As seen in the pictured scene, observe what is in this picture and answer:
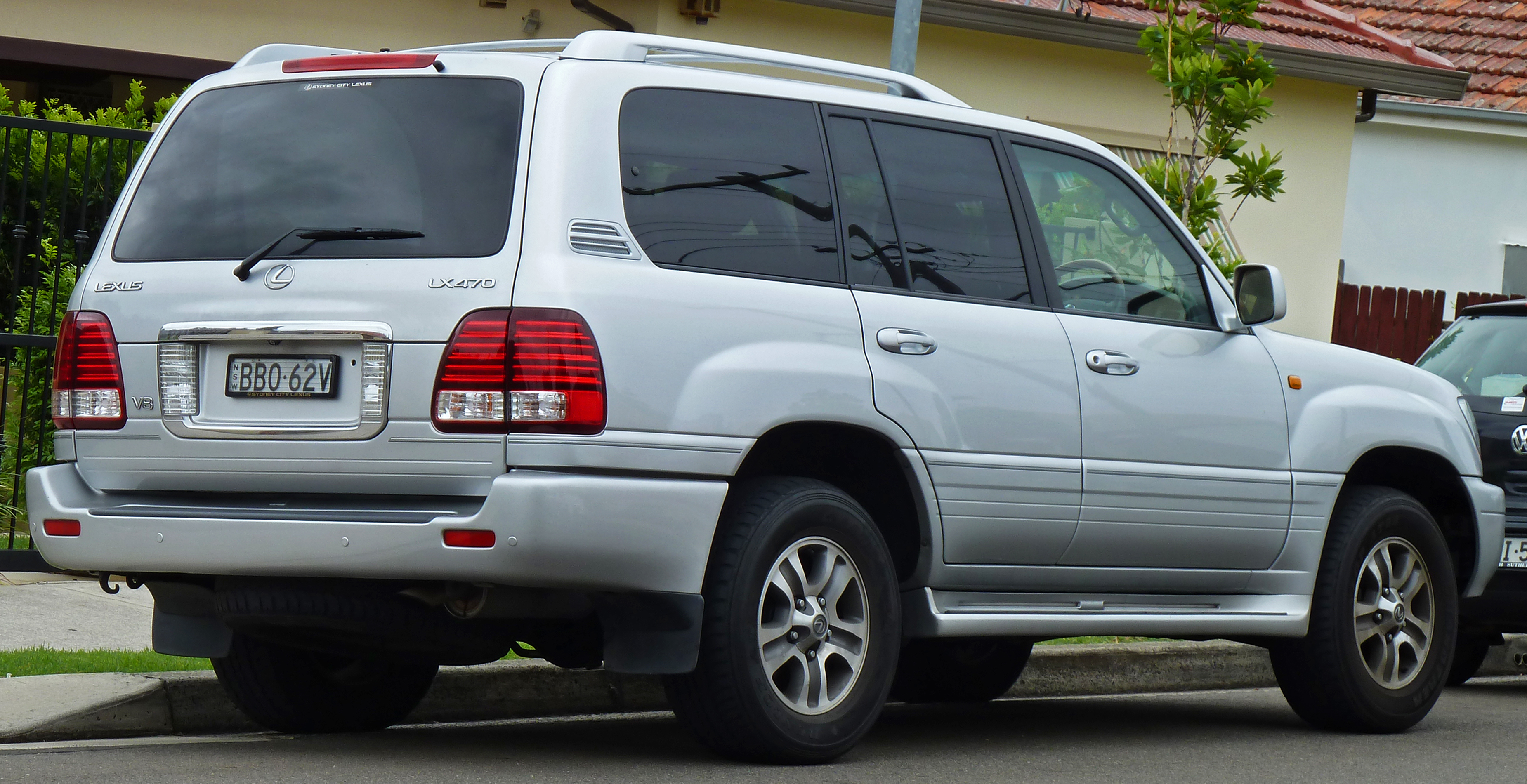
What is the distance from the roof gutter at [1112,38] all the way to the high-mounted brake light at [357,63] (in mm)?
7948

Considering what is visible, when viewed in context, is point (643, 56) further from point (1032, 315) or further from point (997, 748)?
point (997, 748)

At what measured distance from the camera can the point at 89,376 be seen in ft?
17.0

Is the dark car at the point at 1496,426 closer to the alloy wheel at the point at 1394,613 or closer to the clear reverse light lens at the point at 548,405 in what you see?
the alloy wheel at the point at 1394,613

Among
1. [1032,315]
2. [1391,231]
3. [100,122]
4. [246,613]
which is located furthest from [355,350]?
[1391,231]

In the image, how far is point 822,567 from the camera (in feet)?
17.2

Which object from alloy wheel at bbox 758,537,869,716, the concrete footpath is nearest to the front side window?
alloy wheel at bbox 758,537,869,716

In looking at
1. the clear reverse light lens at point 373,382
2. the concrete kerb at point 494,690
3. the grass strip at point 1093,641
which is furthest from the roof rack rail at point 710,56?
the grass strip at point 1093,641

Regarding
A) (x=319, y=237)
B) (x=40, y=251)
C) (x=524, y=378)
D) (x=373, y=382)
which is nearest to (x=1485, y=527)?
(x=524, y=378)

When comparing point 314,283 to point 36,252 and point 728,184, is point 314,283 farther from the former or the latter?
point 36,252

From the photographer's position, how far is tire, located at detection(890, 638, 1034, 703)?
726 cm

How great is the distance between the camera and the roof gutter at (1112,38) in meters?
14.0

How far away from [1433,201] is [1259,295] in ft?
55.5

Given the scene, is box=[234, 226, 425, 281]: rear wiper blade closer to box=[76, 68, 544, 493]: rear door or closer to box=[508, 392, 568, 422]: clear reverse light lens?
box=[76, 68, 544, 493]: rear door

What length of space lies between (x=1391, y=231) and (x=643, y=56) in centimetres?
1854
